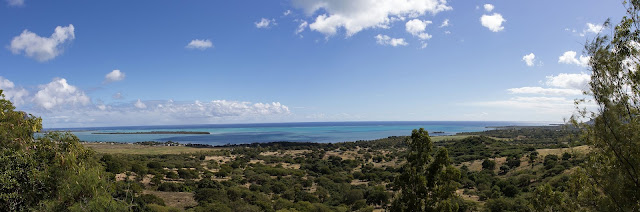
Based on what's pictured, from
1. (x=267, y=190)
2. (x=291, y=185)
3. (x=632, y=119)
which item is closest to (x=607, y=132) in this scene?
(x=632, y=119)

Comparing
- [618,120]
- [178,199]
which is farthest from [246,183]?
[618,120]

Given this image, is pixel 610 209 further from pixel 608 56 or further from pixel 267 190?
pixel 267 190

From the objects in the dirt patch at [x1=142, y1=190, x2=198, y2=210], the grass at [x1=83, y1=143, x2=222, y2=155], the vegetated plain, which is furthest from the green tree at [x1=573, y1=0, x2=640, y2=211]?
the grass at [x1=83, y1=143, x2=222, y2=155]

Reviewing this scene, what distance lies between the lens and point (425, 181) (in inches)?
427

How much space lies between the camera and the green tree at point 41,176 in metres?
10.5

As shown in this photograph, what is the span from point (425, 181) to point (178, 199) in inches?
759

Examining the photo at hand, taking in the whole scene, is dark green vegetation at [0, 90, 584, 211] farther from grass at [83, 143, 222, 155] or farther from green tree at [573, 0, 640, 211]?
grass at [83, 143, 222, 155]

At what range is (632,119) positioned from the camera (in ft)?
21.2

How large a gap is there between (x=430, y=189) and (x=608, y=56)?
20.9ft

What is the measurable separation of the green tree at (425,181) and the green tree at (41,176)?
10680 mm

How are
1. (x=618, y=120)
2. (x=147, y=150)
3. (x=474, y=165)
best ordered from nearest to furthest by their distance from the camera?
(x=618, y=120) → (x=474, y=165) → (x=147, y=150)

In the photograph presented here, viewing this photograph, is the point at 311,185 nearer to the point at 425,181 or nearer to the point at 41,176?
the point at 425,181

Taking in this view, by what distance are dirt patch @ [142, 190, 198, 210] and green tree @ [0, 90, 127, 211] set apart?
9.94m

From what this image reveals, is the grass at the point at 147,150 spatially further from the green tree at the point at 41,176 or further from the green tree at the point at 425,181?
the green tree at the point at 425,181
